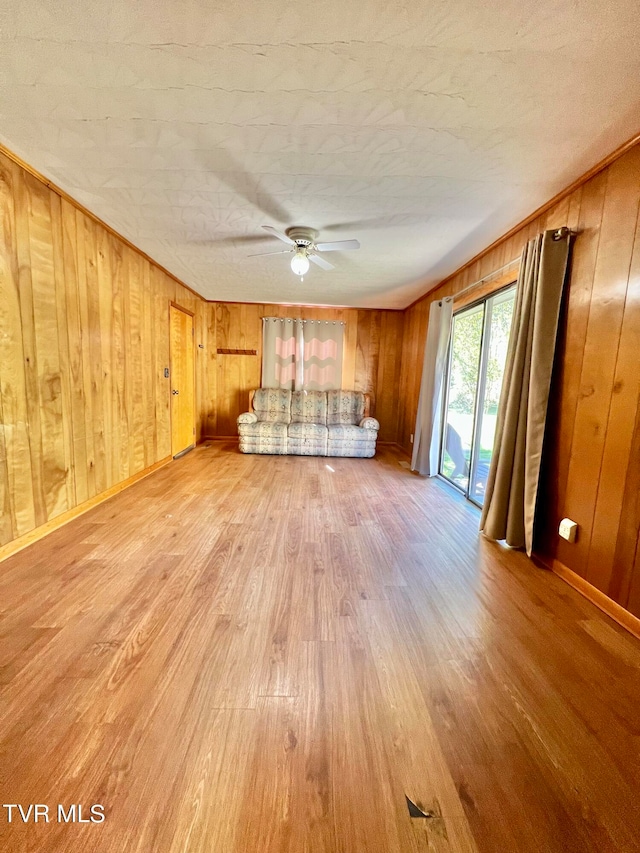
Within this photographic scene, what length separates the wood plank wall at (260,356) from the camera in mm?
5488

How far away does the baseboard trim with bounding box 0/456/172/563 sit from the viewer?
6.46 ft

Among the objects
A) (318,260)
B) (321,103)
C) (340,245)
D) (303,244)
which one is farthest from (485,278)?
(321,103)

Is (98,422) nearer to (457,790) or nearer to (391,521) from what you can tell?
(391,521)

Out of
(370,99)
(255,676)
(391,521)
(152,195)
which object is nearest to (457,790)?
(255,676)

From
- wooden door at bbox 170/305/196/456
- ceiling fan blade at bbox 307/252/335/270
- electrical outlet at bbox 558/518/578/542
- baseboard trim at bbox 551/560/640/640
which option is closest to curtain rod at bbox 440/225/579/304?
ceiling fan blade at bbox 307/252/335/270

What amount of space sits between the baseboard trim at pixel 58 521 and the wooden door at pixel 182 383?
117 centimetres

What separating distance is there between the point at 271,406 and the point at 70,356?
3.12m

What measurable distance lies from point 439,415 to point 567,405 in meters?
1.87

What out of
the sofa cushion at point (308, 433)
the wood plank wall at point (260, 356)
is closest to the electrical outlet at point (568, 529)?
the sofa cushion at point (308, 433)

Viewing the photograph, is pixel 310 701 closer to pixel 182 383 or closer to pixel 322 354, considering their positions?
pixel 182 383

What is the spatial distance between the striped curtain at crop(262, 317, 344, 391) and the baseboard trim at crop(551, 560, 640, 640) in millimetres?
4223

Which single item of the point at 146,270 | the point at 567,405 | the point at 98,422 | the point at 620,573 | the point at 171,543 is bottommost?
the point at 171,543

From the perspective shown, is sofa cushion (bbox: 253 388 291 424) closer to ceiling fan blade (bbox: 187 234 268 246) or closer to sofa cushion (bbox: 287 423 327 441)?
sofa cushion (bbox: 287 423 327 441)

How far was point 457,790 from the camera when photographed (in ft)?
2.95
